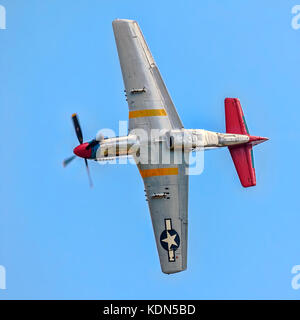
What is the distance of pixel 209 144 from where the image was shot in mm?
34406

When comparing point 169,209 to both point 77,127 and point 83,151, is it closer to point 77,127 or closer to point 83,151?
point 83,151

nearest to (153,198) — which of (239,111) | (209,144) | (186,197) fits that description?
(186,197)

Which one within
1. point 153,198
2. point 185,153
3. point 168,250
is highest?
point 185,153

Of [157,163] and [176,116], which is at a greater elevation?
[176,116]

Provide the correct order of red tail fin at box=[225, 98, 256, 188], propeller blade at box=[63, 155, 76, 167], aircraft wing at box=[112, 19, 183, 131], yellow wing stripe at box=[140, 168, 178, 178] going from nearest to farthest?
propeller blade at box=[63, 155, 76, 167]
yellow wing stripe at box=[140, 168, 178, 178]
aircraft wing at box=[112, 19, 183, 131]
red tail fin at box=[225, 98, 256, 188]

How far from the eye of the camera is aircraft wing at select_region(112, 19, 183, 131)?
34.4 meters

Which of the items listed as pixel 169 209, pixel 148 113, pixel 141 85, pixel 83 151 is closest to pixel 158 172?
pixel 169 209

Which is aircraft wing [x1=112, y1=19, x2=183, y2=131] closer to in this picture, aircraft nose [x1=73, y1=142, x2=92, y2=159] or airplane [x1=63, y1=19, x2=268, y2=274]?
airplane [x1=63, y1=19, x2=268, y2=274]

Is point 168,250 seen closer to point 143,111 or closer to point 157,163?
point 157,163

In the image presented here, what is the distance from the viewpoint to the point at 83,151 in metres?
33.1

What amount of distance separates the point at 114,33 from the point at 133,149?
6060mm

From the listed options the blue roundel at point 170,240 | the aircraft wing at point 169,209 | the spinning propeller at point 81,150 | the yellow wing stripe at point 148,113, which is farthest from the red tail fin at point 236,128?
the spinning propeller at point 81,150

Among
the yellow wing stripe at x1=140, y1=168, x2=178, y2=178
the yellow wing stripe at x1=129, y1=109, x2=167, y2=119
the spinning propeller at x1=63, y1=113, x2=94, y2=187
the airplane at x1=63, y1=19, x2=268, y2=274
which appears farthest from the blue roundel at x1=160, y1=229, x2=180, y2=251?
the yellow wing stripe at x1=129, y1=109, x2=167, y2=119

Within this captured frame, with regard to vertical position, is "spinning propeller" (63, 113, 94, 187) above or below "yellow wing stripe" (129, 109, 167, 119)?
below
